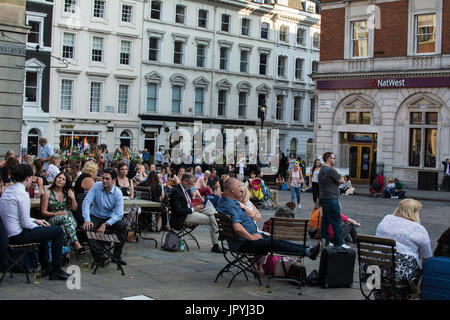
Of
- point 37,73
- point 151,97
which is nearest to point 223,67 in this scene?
point 151,97

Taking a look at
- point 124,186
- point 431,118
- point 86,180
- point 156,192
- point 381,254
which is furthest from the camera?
point 431,118

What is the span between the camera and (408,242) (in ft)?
25.2

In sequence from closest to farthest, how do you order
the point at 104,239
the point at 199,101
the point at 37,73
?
the point at 104,239
the point at 37,73
the point at 199,101

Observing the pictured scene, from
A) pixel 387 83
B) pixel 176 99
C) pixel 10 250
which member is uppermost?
pixel 176 99

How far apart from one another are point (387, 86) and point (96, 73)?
70.7 ft

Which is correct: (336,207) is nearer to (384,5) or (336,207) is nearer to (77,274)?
(77,274)

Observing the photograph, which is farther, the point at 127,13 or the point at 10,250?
the point at 127,13

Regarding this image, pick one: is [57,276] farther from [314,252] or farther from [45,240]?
[314,252]

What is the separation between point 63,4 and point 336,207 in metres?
35.8

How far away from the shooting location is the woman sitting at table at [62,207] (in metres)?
9.86

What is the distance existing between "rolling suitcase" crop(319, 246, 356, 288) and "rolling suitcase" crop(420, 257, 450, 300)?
1.77 meters

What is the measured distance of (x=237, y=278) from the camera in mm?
9648

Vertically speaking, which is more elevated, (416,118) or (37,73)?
(37,73)
